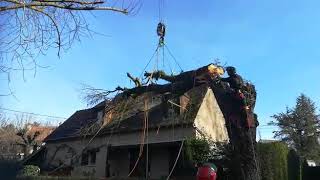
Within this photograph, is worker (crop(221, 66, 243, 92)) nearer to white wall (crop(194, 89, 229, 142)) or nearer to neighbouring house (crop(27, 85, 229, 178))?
neighbouring house (crop(27, 85, 229, 178))

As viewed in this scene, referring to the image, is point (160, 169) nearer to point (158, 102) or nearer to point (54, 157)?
point (158, 102)

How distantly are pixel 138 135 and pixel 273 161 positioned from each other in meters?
11.9

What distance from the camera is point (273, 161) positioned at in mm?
23859

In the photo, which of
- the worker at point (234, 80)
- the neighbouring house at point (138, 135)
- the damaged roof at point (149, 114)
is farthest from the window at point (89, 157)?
the worker at point (234, 80)

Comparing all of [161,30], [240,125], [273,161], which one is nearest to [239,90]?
[240,125]

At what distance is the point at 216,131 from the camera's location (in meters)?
32.8

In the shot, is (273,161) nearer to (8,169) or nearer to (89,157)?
(8,169)

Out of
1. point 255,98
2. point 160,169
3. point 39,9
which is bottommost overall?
point 160,169

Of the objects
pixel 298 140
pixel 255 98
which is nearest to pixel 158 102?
pixel 255 98

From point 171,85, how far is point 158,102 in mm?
17664

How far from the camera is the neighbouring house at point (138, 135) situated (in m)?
30.7

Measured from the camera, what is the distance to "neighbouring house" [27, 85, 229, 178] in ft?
101

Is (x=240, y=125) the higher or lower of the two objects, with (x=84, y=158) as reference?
higher

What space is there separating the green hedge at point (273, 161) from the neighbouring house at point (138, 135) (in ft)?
19.7
